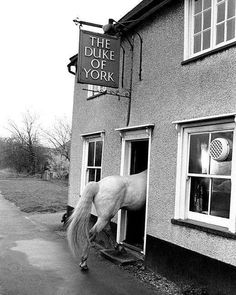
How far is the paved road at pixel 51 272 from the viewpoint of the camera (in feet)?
19.4

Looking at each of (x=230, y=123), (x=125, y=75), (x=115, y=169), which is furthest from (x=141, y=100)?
(x=230, y=123)

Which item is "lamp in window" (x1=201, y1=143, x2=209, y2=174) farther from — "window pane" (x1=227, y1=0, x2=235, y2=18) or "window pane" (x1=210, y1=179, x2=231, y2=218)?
"window pane" (x1=227, y1=0, x2=235, y2=18)

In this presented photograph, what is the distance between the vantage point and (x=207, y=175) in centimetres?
604

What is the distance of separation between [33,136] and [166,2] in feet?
163

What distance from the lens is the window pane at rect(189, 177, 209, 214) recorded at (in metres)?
6.10

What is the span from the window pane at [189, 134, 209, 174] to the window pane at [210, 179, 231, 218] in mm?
377

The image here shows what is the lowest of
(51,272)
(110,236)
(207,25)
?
(51,272)

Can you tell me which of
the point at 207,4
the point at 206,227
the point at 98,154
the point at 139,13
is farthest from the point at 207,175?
the point at 98,154

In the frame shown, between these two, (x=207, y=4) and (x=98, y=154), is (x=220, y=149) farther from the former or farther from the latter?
(x=98, y=154)

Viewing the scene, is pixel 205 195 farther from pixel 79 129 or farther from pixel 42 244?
pixel 79 129

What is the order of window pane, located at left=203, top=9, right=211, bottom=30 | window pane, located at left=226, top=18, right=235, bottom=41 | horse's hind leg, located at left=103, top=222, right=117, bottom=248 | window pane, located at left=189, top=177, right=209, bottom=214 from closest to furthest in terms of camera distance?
1. window pane, located at left=226, top=18, right=235, bottom=41
2. window pane, located at left=189, top=177, right=209, bottom=214
3. window pane, located at left=203, top=9, right=211, bottom=30
4. horse's hind leg, located at left=103, top=222, right=117, bottom=248

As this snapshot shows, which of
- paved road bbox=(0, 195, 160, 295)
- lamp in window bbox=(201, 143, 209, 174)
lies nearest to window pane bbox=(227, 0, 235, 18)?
lamp in window bbox=(201, 143, 209, 174)

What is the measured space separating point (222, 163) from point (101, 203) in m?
2.84

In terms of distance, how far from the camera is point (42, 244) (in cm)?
928
